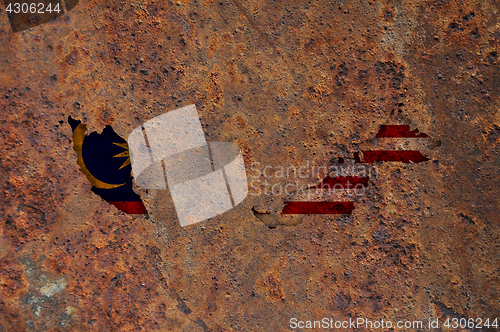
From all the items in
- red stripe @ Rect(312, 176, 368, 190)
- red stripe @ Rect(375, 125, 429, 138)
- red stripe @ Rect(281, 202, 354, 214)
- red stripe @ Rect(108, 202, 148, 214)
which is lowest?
red stripe @ Rect(281, 202, 354, 214)

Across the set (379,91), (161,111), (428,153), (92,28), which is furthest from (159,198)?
(428,153)

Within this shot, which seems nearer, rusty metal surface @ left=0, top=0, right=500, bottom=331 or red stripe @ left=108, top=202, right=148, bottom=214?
rusty metal surface @ left=0, top=0, right=500, bottom=331

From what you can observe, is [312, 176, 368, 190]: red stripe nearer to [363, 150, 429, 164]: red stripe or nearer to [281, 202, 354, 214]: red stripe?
[281, 202, 354, 214]: red stripe

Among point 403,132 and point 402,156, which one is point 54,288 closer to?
point 402,156

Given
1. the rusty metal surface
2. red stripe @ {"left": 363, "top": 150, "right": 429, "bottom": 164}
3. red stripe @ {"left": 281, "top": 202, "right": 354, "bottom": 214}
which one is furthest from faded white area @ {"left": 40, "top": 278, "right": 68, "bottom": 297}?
red stripe @ {"left": 363, "top": 150, "right": 429, "bottom": 164}

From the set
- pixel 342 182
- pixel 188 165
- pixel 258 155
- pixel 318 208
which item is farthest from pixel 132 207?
pixel 342 182

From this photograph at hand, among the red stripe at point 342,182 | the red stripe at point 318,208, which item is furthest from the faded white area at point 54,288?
the red stripe at point 342,182

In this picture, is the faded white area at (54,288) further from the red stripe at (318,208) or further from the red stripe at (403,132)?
the red stripe at (403,132)

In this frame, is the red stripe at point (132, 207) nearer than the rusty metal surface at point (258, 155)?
No
